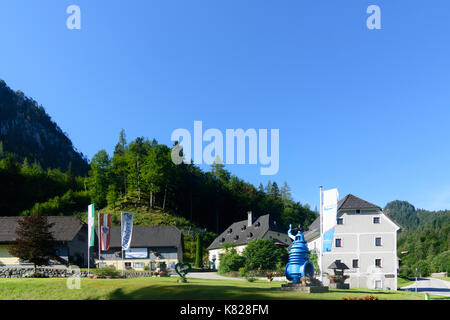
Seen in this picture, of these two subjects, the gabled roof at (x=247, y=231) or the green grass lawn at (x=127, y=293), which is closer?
the green grass lawn at (x=127, y=293)

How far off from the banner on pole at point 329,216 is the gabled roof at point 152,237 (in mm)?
34140

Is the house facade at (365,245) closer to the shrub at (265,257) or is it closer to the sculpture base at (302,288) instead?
the shrub at (265,257)

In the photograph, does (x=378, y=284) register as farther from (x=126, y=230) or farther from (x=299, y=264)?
(x=126, y=230)

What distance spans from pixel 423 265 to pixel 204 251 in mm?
65376

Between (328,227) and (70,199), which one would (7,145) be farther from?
(328,227)

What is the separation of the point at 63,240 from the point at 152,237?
18.5 m

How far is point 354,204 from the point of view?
45.9m

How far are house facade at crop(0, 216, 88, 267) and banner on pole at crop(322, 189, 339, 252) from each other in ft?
89.8

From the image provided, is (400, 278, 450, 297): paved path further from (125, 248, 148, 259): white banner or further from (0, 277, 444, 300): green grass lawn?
(125, 248, 148, 259): white banner

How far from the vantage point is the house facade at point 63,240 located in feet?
139

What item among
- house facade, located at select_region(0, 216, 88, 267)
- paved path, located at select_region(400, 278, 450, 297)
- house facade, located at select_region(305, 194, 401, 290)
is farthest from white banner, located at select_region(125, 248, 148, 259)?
paved path, located at select_region(400, 278, 450, 297)

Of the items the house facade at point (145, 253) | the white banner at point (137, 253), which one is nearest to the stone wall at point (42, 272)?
the house facade at point (145, 253)

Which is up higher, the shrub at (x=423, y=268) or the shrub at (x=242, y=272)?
the shrub at (x=242, y=272)
